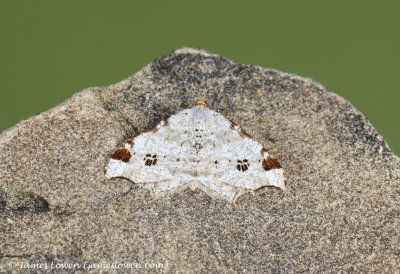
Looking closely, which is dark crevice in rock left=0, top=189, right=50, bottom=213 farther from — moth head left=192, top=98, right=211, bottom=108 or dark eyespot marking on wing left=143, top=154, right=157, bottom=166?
moth head left=192, top=98, right=211, bottom=108

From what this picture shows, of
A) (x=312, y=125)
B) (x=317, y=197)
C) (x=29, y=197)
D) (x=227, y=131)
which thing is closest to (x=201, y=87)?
(x=227, y=131)

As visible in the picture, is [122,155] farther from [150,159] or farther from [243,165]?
[243,165]

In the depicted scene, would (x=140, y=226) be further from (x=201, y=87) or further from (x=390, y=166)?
(x=390, y=166)

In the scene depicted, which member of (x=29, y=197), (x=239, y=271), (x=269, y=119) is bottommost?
(x=239, y=271)

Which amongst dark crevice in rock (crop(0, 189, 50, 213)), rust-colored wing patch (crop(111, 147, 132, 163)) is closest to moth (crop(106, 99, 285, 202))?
rust-colored wing patch (crop(111, 147, 132, 163))

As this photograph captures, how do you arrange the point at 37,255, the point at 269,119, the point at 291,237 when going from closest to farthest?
the point at 37,255 → the point at 291,237 → the point at 269,119

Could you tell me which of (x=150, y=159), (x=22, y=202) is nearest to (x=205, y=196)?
(x=150, y=159)

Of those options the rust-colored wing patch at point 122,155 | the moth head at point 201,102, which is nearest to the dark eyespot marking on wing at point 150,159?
the rust-colored wing patch at point 122,155
